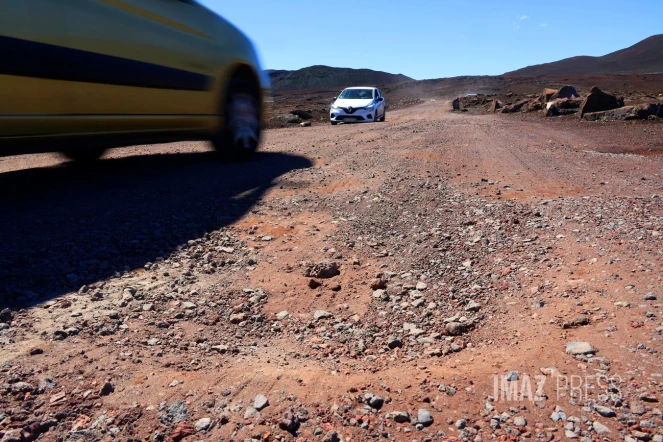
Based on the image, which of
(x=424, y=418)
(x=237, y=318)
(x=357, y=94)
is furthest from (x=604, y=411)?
(x=357, y=94)

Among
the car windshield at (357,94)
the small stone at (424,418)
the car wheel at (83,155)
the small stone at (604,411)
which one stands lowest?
the small stone at (424,418)

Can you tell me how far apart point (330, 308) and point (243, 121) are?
3960 millimetres

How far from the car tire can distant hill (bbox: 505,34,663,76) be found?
245 ft

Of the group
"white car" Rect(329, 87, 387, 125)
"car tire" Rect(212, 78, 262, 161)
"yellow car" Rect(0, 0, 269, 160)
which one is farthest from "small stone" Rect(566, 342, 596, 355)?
"white car" Rect(329, 87, 387, 125)

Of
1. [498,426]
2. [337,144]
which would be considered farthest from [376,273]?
[337,144]

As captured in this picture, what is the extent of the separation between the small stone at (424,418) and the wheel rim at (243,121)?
191 inches

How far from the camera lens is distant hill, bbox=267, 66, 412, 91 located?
3142 inches

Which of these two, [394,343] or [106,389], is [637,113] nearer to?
[394,343]

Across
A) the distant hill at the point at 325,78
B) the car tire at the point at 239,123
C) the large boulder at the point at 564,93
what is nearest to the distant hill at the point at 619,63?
the distant hill at the point at 325,78

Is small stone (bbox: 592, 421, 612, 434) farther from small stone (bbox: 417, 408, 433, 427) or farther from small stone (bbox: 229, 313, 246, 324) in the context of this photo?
small stone (bbox: 229, 313, 246, 324)

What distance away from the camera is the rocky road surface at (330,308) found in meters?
1.83

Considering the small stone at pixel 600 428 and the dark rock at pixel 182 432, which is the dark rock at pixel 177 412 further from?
the small stone at pixel 600 428

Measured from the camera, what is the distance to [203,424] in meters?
1.79

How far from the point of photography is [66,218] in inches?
147
